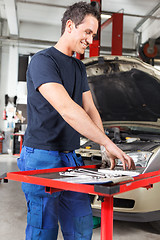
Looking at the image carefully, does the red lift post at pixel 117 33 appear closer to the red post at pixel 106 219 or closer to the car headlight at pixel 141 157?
the car headlight at pixel 141 157

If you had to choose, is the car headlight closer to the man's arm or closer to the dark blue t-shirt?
the dark blue t-shirt

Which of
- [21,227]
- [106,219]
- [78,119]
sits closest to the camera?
[106,219]

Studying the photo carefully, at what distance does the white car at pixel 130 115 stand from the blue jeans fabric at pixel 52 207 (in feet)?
2.98

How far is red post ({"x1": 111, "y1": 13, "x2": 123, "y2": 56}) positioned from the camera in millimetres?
6066

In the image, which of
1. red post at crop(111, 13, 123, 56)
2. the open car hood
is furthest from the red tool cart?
red post at crop(111, 13, 123, 56)

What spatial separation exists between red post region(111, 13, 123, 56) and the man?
16.2 feet

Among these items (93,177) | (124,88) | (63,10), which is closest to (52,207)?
(93,177)

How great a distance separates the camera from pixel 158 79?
8.34ft

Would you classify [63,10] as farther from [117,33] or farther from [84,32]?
[84,32]

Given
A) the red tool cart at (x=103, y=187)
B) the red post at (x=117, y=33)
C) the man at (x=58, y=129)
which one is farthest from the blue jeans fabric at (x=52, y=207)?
the red post at (x=117, y=33)

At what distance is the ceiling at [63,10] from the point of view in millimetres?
7406

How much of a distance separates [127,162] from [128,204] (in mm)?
1177

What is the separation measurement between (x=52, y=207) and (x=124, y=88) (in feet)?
6.79

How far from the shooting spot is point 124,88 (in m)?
3.04
